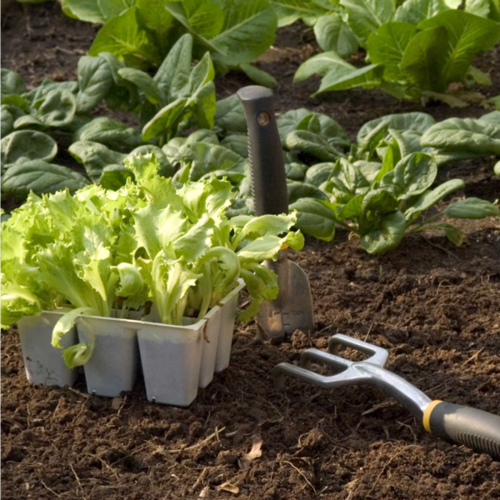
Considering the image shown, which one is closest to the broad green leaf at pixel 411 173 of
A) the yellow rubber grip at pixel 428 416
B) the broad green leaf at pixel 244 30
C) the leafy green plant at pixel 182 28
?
the yellow rubber grip at pixel 428 416

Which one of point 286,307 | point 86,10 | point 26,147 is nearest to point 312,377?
point 286,307

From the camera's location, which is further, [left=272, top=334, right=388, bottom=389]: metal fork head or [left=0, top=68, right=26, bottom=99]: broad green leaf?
[left=0, top=68, right=26, bottom=99]: broad green leaf

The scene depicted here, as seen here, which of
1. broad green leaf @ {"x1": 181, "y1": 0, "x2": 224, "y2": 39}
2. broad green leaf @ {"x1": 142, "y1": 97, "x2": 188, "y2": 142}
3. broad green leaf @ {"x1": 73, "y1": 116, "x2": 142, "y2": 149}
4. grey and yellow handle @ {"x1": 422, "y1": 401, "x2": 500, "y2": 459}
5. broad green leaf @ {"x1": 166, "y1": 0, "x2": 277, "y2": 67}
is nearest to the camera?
grey and yellow handle @ {"x1": 422, "y1": 401, "x2": 500, "y2": 459}

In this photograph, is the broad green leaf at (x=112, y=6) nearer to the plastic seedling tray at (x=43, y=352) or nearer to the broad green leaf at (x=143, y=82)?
the broad green leaf at (x=143, y=82)

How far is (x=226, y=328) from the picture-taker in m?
2.29

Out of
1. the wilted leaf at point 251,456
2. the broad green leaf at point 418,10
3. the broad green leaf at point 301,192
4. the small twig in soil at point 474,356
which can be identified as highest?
the broad green leaf at point 418,10

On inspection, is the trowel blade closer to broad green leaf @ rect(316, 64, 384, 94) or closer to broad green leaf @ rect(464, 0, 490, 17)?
broad green leaf @ rect(316, 64, 384, 94)

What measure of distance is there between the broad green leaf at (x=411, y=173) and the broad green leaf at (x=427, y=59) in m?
1.11

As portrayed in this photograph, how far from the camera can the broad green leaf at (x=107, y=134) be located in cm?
374

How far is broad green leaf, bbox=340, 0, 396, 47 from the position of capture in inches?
174

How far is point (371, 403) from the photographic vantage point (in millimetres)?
2203

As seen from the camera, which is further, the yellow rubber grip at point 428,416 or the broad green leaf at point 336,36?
the broad green leaf at point 336,36

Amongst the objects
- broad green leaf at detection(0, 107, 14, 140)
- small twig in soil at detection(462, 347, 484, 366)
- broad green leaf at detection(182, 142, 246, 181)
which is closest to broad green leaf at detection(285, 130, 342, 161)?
Result: broad green leaf at detection(182, 142, 246, 181)

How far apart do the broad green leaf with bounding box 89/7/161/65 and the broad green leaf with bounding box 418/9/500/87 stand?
1.44m
